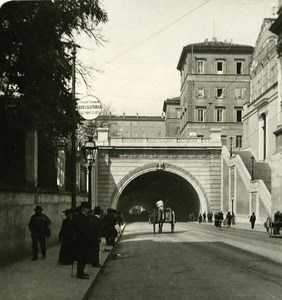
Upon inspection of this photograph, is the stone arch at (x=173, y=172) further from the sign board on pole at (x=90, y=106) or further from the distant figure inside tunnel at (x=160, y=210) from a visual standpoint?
the sign board on pole at (x=90, y=106)

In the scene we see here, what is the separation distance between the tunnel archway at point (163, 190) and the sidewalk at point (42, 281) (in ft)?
123

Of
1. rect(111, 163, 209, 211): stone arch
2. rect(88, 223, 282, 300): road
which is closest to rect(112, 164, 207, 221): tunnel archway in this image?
rect(111, 163, 209, 211): stone arch

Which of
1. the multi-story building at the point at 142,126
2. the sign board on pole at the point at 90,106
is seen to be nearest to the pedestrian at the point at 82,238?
the sign board on pole at the point at 90,106

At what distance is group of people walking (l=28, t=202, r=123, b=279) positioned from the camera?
10.5 meters

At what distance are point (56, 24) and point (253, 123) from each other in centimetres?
3942

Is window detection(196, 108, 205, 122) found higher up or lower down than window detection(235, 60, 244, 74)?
lower down

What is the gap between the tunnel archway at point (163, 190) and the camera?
2014 inches

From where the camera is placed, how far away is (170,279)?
1084cm

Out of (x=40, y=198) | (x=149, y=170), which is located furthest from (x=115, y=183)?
(x=40, y=198)

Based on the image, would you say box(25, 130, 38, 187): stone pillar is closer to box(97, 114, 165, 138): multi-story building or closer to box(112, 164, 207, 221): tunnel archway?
box(112, 164, 207, 221): tunnel archway

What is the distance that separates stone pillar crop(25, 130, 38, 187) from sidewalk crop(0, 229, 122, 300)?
10.9 ft

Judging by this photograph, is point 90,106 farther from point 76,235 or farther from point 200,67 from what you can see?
point 200,67

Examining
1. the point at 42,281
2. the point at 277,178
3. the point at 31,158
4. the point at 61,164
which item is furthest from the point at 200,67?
the point at 42,281

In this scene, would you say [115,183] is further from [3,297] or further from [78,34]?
[3,297]
